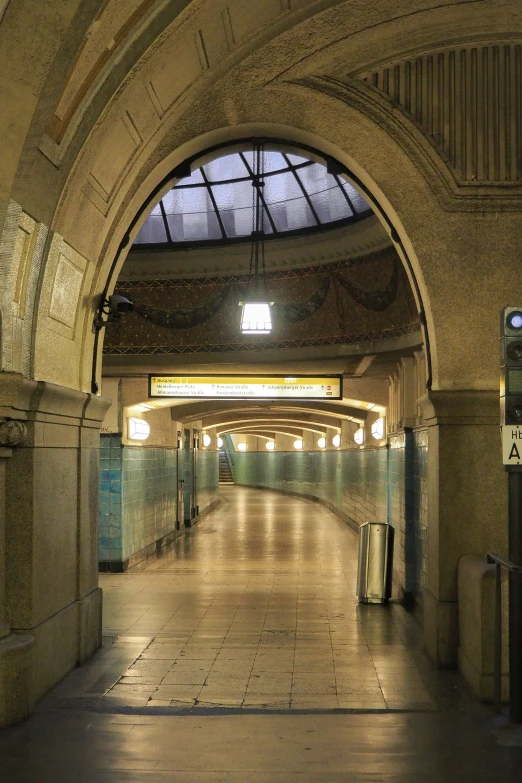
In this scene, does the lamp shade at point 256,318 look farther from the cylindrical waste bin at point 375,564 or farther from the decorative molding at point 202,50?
the decorative molding at point 202,50

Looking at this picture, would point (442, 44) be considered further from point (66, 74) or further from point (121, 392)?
point (121, 392)

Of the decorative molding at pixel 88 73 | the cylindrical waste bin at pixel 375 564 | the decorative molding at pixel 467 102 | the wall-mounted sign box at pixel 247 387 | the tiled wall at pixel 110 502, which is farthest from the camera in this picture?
the wall-mounted sign box at pixel 247 387

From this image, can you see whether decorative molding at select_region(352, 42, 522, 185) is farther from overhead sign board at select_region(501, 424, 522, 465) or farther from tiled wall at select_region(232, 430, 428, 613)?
overhead sign board at select_region(501, 424, 522, 465)

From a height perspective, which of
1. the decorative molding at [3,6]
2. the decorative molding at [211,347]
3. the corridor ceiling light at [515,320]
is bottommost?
the corridor ceiling light at [515,320]

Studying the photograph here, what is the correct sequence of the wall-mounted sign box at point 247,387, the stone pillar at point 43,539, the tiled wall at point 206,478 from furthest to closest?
the tiled wall at point 206,478, the wall-mounted sign box at point 247,387, the stone pillar at point 43,539

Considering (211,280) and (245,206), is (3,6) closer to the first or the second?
(211,280)

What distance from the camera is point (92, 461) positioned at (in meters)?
9.05

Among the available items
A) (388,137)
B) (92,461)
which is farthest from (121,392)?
(388,137)

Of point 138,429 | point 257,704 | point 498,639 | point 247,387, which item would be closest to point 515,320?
point 498,639

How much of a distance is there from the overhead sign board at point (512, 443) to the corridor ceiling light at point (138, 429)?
35.9 ft

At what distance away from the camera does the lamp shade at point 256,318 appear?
38.8 feet

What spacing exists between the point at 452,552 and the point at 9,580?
3.99 m

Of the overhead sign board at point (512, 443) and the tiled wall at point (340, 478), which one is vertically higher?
the overhead sign board at point (512, 443)

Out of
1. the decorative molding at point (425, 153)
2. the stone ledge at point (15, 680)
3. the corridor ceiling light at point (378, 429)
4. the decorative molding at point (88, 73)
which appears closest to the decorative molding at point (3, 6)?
the decorative molding at point (88, 73)
